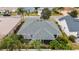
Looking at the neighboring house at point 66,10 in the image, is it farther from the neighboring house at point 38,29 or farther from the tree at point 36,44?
the tree at point 36,44

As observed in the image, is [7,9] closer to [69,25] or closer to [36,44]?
[36,44]

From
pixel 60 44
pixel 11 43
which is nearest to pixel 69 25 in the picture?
pixel 60 44

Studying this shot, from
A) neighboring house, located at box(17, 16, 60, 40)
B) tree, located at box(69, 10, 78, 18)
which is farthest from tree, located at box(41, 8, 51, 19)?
tree, located at box(69, 10, 78, 18)

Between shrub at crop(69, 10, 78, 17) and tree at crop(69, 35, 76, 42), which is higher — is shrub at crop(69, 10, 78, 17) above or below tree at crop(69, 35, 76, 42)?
above

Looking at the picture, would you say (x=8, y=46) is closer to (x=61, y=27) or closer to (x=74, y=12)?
(x=61, y=27)

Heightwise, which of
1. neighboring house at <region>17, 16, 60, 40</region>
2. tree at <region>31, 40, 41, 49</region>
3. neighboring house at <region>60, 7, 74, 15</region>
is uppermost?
neighboring house at <region>60, 7, 74, 15</region>

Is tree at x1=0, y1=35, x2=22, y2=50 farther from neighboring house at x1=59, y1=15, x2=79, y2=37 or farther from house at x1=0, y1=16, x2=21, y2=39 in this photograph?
neighboring house at x1=59, y1=15, x2=79, y2=37
